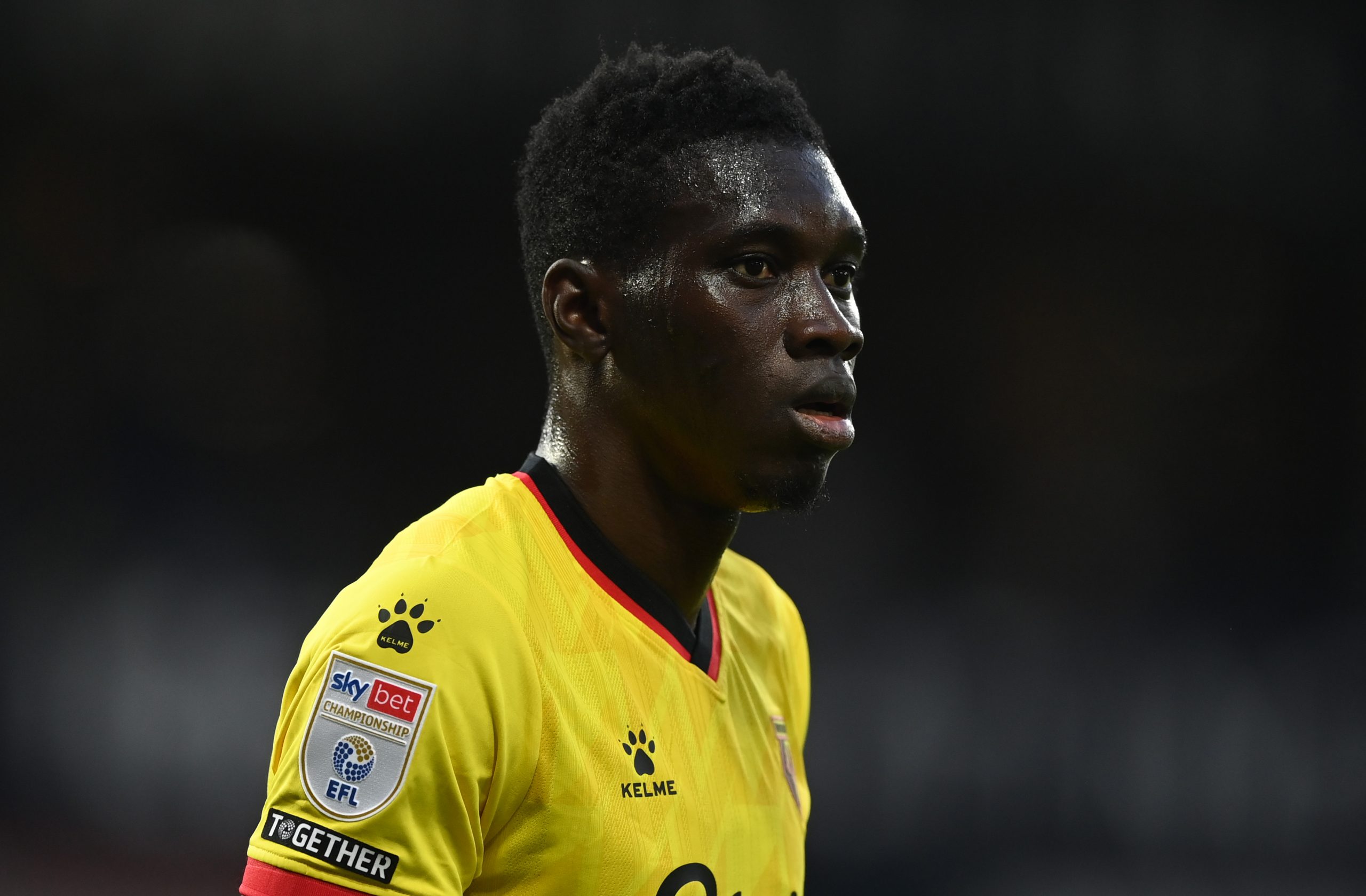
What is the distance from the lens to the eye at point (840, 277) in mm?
1718

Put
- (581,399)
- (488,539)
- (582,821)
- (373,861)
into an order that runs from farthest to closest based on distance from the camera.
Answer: (581,399) → (488,539) → (582,821) → (373,861)

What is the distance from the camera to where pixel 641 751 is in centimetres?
159

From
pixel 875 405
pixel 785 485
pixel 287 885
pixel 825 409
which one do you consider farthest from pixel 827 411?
pixel 875 405

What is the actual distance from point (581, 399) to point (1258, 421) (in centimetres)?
452

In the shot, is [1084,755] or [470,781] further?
[1084,755]

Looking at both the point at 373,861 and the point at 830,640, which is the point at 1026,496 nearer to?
the point at 830,640

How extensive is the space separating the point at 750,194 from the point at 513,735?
0.77 metres

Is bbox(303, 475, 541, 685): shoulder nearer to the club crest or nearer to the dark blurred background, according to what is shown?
the club crest

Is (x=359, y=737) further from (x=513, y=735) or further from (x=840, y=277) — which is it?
(x=840, y=277)

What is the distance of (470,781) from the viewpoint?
136 cm

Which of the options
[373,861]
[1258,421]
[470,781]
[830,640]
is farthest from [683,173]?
[1258,421]

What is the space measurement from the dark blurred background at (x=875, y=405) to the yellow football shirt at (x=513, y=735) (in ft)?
10.5

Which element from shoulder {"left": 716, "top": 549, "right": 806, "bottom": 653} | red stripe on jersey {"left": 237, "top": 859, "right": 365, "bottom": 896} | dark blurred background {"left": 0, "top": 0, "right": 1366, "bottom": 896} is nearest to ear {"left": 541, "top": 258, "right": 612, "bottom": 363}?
shoulder {"left": 716, "top": 549, "right": 806, "bottom": 653}

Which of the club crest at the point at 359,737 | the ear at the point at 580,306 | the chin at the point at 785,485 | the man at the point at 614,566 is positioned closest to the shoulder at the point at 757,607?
the man at the point at 614,566
